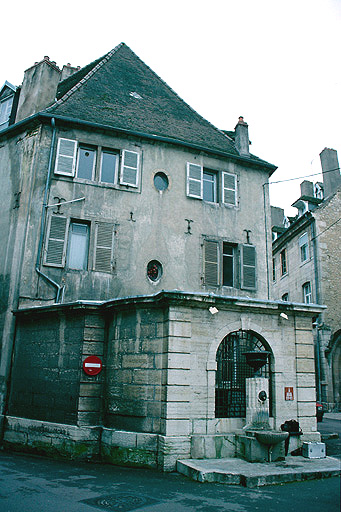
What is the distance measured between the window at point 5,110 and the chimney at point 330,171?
62.0 feet

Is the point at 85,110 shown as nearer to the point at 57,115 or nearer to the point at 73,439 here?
the point at 57,115

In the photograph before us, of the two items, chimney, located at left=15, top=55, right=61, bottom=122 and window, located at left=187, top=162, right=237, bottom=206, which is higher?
chimney, located at left=15, top=55, right=61, bottom=122

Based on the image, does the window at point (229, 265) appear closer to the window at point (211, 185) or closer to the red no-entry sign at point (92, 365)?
the window at point (211, 185)

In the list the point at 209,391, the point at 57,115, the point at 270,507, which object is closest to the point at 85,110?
the point at 57,115

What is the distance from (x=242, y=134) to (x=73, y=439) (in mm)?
13311

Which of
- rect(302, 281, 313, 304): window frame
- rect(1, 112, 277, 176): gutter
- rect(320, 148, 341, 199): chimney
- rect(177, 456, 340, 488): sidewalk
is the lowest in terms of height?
rect(177, 456, 340, 488): sidewalk

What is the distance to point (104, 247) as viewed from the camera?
14.4 metres

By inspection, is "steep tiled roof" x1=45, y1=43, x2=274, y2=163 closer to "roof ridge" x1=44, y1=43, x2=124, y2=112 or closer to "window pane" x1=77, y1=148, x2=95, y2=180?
"roof ridge" x1=44, y1=43, x2=124, y2=112

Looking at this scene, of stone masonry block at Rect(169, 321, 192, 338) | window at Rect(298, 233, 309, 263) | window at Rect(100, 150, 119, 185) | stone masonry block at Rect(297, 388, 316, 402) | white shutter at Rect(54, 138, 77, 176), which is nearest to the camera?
stone masonry block at Rect(169, 321, 192, 338)

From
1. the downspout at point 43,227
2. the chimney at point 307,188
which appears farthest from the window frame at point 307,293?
the downspout at point 43,227

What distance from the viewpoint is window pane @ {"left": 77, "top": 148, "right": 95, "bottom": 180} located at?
49.1 feet

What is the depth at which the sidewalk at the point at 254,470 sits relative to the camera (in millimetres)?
7973

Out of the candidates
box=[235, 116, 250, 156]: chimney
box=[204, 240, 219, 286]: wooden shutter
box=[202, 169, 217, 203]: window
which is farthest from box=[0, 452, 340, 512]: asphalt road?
box=[235, 116, 250, 156]: chimney

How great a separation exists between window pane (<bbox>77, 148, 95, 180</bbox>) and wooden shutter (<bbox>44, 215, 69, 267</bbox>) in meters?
1.81
